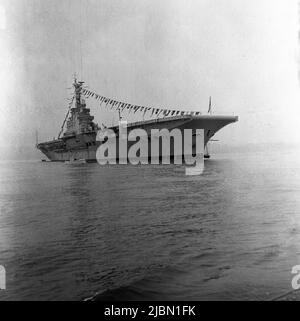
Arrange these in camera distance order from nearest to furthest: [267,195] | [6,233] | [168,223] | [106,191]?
[6,233], [168,223], [267,195], [106,191]

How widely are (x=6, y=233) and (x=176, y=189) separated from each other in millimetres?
11599

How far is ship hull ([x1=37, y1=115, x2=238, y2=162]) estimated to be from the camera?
44.0 m

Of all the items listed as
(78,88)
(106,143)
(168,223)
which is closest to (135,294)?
(168,223)

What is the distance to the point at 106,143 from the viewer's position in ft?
186

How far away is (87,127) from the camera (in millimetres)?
63688
